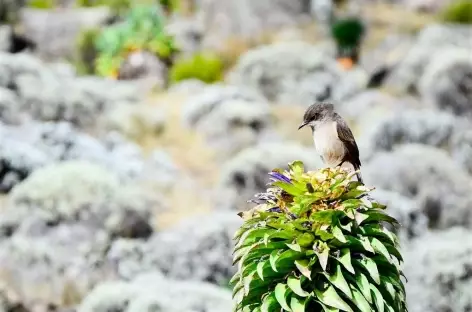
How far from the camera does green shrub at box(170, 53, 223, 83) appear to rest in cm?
2767

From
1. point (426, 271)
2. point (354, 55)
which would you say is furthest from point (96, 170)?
point (354, 55)

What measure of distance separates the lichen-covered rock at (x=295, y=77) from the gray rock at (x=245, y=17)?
5.73 m

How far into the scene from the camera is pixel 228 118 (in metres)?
20.4

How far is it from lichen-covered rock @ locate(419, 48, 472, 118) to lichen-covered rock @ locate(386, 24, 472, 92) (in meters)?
2.08

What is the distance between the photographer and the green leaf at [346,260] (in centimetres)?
440

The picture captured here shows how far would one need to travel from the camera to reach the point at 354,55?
30.9 meters

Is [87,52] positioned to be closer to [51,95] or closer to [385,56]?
[385,56]

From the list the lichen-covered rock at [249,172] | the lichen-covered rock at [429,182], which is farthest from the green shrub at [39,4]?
the lichen-covered rock at [429,182]

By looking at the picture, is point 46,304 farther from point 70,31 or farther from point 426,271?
point 70,31

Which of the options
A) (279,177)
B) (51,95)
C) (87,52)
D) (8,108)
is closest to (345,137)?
(279,177)

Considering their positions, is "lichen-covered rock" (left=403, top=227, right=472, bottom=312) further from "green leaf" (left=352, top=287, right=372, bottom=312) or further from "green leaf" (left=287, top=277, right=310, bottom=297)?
"green leaf" (left=287, top=277, right=310, bottom=297)

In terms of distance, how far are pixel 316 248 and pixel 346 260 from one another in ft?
0.65

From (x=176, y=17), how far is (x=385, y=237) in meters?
34.4

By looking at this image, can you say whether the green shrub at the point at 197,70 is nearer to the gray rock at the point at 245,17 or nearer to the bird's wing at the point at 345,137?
the gray rock at the point at 245,17
